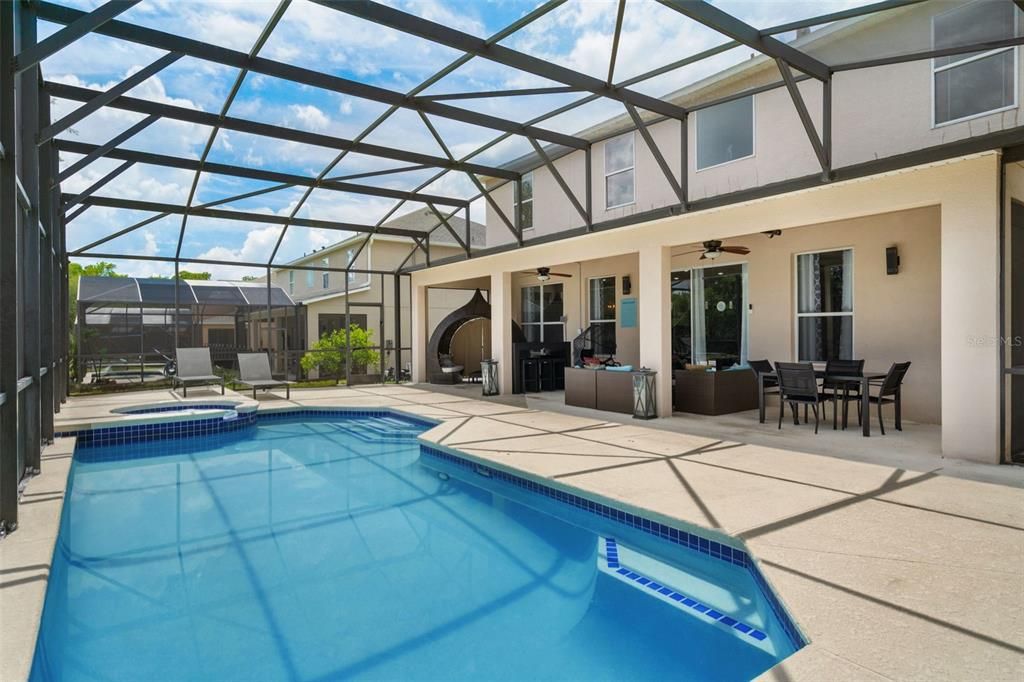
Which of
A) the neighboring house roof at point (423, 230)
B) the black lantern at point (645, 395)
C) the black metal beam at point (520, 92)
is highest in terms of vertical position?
the neighboring house roof at point (423, 230)

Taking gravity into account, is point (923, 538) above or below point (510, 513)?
above

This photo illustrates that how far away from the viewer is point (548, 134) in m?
8.40

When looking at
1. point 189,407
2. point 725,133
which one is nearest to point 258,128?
point 189,407

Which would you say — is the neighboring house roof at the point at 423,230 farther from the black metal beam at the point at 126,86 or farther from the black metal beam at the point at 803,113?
the black metal beam at the point at 803,113

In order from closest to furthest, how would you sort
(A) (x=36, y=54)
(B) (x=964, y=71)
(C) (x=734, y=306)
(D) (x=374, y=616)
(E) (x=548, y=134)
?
(D) (x=374, y=616), (A) (x=36, y=54), (B) (x=964, y=71), (E) (x=548, y=134), (C) (x=734, y=306)

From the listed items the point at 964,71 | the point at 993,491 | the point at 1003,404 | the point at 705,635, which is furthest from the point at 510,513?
the point at 964,71

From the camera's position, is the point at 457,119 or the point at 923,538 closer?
the point at 923,538

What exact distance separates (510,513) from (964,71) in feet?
23.4

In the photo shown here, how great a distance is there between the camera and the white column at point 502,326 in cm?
1152

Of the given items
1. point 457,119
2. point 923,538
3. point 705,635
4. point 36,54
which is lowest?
point 705,635

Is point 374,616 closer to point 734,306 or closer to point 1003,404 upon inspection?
point 1003,404

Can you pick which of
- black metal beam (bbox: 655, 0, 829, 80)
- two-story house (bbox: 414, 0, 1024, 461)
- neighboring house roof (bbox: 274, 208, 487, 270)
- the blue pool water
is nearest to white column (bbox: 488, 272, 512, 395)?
two-story house (bbox: 414, 0, 1024, 461)

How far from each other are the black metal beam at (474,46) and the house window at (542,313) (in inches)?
266

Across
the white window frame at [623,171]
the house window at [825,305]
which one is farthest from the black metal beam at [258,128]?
the house window at [825,305]
